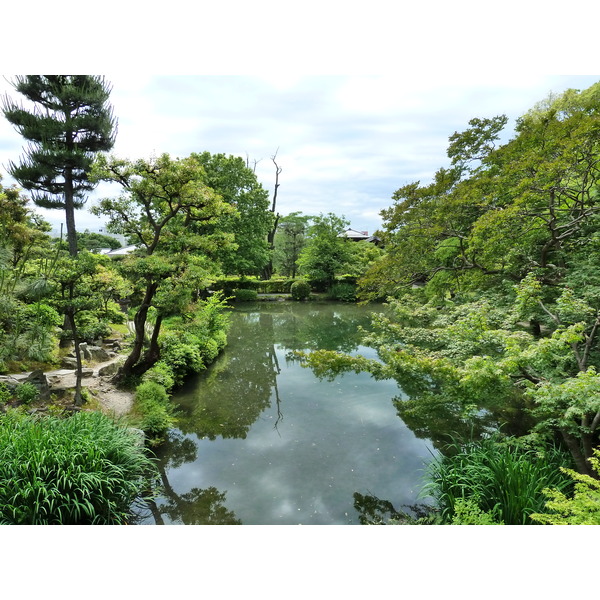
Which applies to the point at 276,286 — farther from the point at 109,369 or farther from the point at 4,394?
the point at 4,394

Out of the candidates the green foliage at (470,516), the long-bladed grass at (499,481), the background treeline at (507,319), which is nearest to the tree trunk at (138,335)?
the background treeline at (507,319)

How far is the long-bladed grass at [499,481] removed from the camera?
3.07 meters

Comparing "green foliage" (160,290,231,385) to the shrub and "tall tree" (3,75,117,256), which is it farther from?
the shrub

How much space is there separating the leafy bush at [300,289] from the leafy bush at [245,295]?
7.82ft

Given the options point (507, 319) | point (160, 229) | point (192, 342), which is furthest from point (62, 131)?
point (507, 319)

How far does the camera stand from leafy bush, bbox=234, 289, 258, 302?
1986 centimetres

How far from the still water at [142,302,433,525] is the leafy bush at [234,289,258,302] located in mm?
11310

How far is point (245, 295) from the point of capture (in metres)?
20.1

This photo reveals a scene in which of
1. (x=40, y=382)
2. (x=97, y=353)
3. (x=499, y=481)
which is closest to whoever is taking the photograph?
(x=499, y=481)

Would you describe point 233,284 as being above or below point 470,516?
above

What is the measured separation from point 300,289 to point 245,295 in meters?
3.34

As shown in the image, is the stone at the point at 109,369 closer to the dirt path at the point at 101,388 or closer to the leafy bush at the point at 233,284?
the dirt path at the point at 101,388

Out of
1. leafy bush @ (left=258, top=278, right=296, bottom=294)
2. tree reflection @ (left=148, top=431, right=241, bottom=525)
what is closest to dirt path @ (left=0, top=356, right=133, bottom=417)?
tree reflection @ (left=148, top=431, right=241, bottom=525)

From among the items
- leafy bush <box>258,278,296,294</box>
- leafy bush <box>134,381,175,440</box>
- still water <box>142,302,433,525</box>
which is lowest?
still water <box>142,302,433,525</box>
